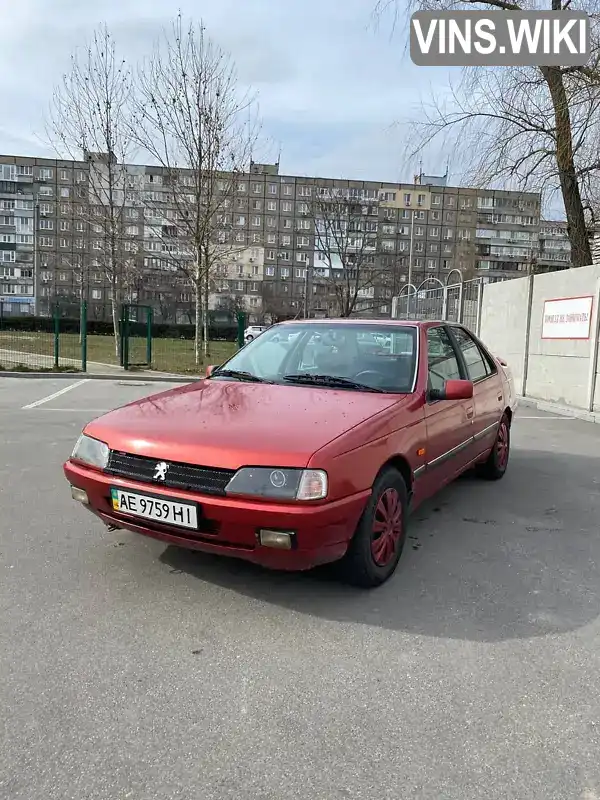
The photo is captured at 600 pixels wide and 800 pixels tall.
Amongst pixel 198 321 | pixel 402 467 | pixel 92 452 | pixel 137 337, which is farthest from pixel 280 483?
pixel 198 321

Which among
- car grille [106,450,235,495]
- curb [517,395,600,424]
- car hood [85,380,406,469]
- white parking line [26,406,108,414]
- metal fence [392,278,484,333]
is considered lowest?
white parking line [26,406,108,414]

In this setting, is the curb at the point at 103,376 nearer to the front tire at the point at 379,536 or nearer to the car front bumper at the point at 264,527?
the front tire at the point at 379,536

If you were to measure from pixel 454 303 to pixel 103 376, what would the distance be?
980 cm

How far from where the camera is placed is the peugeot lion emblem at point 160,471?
2984 mm

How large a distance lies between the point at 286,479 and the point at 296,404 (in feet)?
2.50

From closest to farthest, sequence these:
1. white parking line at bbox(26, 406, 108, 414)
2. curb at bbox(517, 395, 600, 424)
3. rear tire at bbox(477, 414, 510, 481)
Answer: rear tire at bbox(477, 414, 510, 481), white parking line at bbox(26, 406, 108, 414), curb at bbox(517, 395, 600, 424)

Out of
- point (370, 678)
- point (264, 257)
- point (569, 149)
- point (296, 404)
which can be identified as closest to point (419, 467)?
point (296, 404)

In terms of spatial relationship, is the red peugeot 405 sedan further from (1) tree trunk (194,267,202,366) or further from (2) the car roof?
(1) tree trunk (194,267,202,366)

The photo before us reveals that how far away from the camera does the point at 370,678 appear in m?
2.49

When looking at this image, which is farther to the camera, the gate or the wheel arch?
the gate

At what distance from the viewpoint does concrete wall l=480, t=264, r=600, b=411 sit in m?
10.4

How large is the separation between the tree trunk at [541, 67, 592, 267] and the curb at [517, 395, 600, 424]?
6269 mm

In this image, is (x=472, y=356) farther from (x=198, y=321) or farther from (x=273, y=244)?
(x=273, y=244)

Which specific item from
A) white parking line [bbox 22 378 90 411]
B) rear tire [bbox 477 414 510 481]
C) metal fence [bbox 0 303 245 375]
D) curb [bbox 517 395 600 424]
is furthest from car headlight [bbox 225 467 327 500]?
metal fence [bbox 0 303 245 375]
